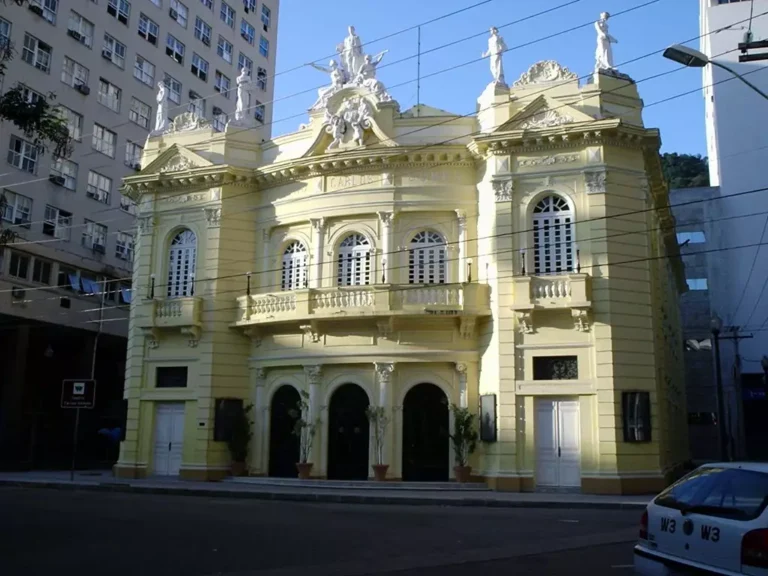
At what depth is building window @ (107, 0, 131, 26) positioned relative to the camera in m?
42.7

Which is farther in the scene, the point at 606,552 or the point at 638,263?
the point at 638,263

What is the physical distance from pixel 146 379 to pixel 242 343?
3864mm

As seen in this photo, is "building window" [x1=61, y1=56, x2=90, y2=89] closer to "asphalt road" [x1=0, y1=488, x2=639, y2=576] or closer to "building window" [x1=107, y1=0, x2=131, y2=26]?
"building window" [x1=107, y1=0, x2=131, y2=26]

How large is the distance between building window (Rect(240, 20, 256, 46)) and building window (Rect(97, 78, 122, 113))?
12.7 m

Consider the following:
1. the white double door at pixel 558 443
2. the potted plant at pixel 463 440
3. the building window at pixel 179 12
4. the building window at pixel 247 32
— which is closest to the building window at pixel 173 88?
the building window at pixel 179 12

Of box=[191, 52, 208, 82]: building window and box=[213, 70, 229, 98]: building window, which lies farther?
box=[213, 70, 229, 98]: building window

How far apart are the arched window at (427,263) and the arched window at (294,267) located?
Result: 3939 millimetres

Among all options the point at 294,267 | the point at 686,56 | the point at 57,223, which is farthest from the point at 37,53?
the point at 686,56

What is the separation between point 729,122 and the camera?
1921 inches

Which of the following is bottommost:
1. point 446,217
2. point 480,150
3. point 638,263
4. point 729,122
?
point 638,263

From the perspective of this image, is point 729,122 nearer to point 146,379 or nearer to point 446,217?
point 446,217

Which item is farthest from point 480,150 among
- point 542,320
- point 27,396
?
point 27,396

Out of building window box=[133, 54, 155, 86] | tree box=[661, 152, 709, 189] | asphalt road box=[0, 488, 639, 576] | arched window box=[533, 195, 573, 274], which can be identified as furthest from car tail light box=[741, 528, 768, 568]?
tree box=[661, 152, 709, 189]

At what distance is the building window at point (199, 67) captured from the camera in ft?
159
